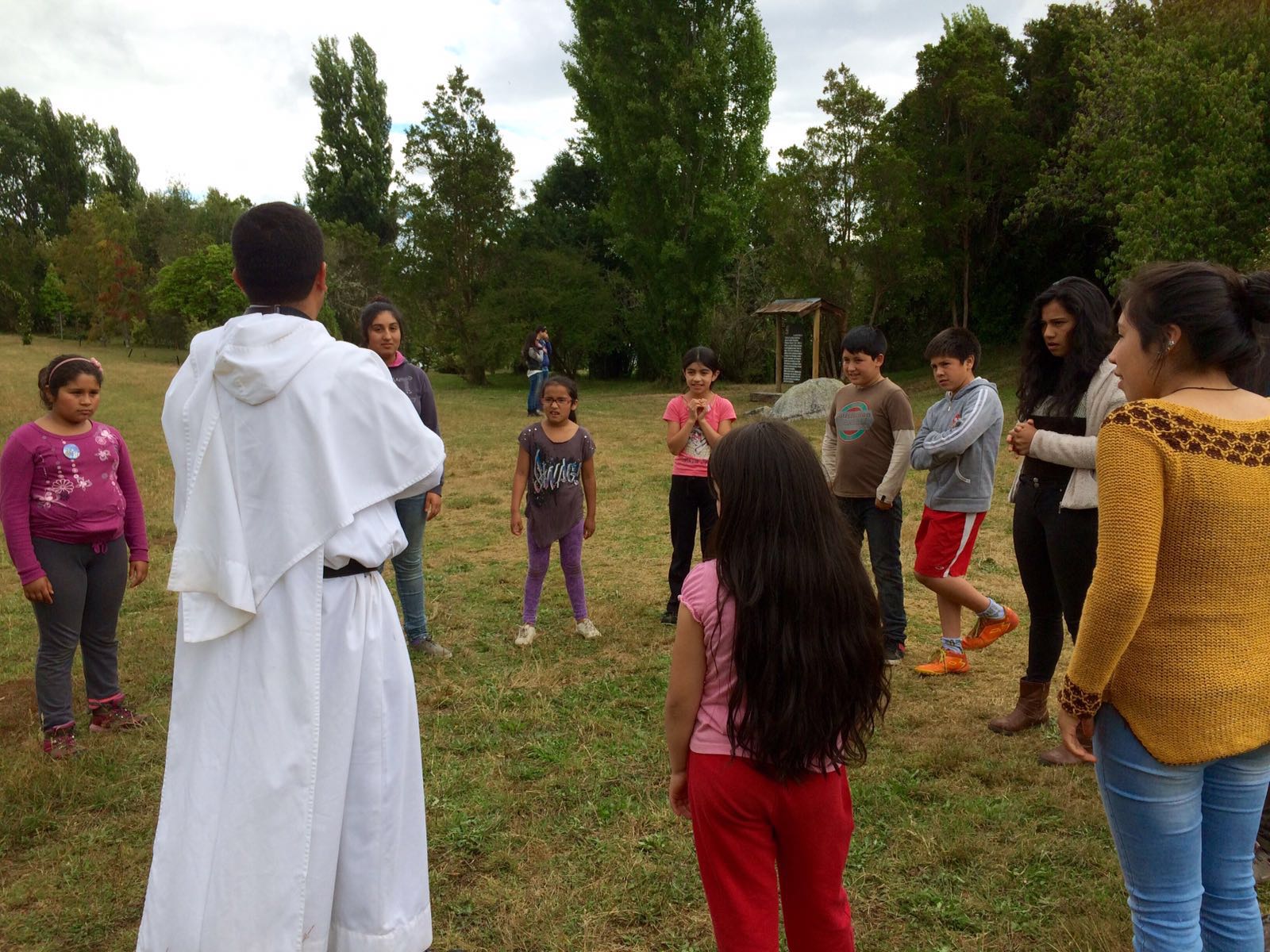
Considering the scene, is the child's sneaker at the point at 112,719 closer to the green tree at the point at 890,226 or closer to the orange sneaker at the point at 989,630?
the orange sneaker at the point at 989,630

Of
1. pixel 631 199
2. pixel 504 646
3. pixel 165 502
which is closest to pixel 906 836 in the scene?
pixel 504 646

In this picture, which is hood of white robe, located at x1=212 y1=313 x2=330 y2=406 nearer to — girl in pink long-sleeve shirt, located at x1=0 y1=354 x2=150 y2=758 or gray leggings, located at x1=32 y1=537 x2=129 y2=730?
girl in pink long-sleeve shirt, located at x1=0 y1=354 x2=150 y2=758

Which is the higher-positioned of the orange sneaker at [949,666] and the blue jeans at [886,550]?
the blue jeans at [886,550]

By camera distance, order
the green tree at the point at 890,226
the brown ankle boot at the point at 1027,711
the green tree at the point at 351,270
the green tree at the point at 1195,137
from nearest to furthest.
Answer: the brown ankle boot at the point at 1027,711 → the green tree at the point at 1195,137 → the green tree at the point at 890,226 → the green tree at the point at 351,270

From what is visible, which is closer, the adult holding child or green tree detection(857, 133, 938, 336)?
the adult holding child

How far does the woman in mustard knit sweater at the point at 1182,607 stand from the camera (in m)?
1.79

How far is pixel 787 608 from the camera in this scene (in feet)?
6.26

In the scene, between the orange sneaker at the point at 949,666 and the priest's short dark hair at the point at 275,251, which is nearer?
the priest's short dark hair at the point at 275,251

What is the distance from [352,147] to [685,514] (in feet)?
153

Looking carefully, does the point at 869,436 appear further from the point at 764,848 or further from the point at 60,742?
the point at 60,742

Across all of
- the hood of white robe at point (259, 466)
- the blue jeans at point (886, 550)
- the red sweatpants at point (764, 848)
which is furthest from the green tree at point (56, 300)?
the red sweatpants at point (764, 848)

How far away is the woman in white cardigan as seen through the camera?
343cm

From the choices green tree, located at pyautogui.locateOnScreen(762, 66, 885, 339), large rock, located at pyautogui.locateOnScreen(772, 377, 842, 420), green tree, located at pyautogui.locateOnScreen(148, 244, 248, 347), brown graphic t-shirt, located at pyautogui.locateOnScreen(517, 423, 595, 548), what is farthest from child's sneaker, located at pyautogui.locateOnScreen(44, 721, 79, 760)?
green tree, located at pyautogui.locateOnScreen(148, 244, 248, 347)

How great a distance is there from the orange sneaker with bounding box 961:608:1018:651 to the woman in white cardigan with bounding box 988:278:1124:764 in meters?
0.96
